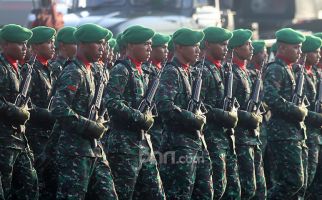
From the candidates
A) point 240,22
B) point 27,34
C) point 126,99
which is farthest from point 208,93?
point 240,22

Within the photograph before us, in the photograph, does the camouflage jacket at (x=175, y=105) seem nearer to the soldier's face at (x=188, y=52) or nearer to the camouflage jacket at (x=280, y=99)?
the soldier's face at (x=188, y=52)

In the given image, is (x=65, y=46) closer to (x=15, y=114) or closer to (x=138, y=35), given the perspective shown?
(x=138, y=35)

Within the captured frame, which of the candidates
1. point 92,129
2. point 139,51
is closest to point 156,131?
point 139,51

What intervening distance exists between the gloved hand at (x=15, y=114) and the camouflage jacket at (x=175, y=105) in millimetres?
1124

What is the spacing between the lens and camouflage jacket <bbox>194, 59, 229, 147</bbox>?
29.9 ft

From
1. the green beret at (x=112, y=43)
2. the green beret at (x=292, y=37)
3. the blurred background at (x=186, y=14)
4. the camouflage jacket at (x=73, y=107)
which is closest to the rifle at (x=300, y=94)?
the green beret at (x=292, y=37)

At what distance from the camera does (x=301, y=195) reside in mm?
10016

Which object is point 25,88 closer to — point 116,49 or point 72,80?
point 72,80

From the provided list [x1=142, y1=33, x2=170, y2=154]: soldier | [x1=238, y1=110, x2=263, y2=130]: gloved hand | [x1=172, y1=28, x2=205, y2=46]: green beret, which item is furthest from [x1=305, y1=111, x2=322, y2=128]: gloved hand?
[x1=172, y1=28, x2=205, y2=46]: green beret

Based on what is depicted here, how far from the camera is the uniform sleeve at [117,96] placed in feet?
26.5

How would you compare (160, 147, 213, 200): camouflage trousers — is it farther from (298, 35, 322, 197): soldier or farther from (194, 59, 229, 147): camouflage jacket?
(298, 35, 322, 197): soldier

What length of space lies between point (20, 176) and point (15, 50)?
103 cm

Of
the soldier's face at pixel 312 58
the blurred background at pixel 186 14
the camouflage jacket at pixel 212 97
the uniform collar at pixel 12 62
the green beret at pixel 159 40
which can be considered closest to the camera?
the uniform collar at pixel 12 62

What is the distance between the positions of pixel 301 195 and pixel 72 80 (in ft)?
10.3
